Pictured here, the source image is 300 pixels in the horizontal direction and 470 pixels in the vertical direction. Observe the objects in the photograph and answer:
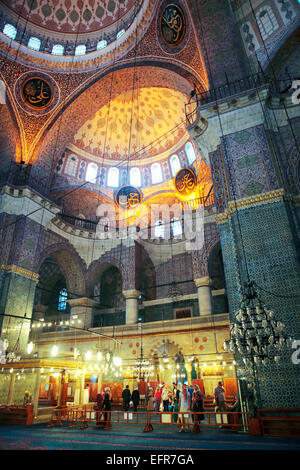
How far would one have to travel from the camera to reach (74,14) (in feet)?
41.5

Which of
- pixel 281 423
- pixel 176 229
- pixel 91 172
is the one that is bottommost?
pixel 281 423

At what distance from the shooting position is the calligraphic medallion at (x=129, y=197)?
50.9ft

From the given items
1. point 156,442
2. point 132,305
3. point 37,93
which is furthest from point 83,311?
point 156,442

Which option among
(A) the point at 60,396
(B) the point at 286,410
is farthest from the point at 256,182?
(A) the point at 60,396

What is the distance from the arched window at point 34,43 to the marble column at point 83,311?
10.5 meters

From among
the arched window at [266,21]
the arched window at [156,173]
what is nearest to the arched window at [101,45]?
the arched window at [156,173]

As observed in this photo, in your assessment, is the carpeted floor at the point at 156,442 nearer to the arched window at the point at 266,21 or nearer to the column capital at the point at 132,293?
the column capital at the point at 132,293

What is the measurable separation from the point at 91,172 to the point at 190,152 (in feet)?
16.9

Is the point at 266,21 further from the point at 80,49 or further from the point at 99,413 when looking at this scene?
the point at 99,413

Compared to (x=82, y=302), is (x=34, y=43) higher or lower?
higher

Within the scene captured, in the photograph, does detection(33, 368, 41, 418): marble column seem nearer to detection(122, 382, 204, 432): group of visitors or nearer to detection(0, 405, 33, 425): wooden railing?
detection(0, 405, 33, 425): wooden railing

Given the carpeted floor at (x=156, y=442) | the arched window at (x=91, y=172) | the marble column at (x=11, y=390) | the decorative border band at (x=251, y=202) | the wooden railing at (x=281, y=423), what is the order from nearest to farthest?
1. the carpeted floor at (x=156, y=442)
2. the wooden railing at (x=281, y=423)
3. the decorative border band at (x=251, y=202)
4. the marble column at (x=11, y=390)
5. the arched window at (x=91, y=172)

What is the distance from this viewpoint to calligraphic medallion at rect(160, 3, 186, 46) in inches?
396

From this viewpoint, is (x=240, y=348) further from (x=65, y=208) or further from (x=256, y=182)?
(x=65, y=208)
